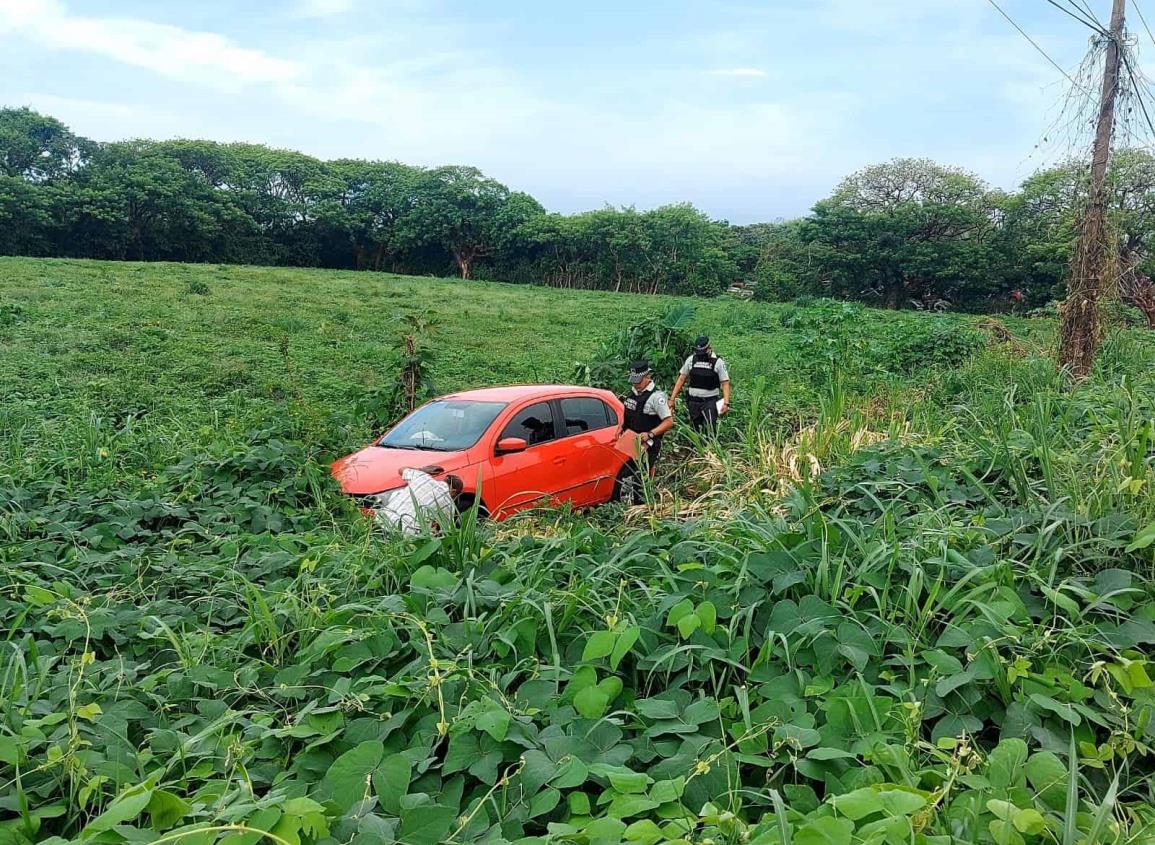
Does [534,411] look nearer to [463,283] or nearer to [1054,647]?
[1054,647]

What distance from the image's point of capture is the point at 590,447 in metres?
7.42

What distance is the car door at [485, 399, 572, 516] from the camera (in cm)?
643

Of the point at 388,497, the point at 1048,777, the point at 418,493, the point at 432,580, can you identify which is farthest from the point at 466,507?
the point at 1048,777

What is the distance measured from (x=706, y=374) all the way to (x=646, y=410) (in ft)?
3.61

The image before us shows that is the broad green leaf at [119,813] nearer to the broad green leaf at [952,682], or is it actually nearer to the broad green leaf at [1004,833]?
the broad green leaf at [1004,833]

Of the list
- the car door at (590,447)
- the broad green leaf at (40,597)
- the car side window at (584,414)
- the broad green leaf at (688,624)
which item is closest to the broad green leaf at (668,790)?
the broad green leaf at (688,624)

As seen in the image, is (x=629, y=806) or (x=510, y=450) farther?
(x=510, y=450)

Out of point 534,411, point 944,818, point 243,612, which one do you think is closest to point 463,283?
point 534,411

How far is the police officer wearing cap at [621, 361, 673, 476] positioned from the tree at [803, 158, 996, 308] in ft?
127

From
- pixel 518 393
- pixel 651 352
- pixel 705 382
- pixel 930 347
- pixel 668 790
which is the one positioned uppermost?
pixel 930 347

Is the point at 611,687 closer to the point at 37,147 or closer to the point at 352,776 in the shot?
the point at 352,776

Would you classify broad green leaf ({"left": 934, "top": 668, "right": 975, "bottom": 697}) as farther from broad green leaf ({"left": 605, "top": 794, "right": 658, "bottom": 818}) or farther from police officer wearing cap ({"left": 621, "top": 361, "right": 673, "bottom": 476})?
police officer wearing cap ({"left": 621, "top": 361, "right": 673, "bottom": 476})

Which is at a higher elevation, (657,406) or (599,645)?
(657,406)

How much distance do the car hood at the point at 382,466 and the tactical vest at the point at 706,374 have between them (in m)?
3.01
